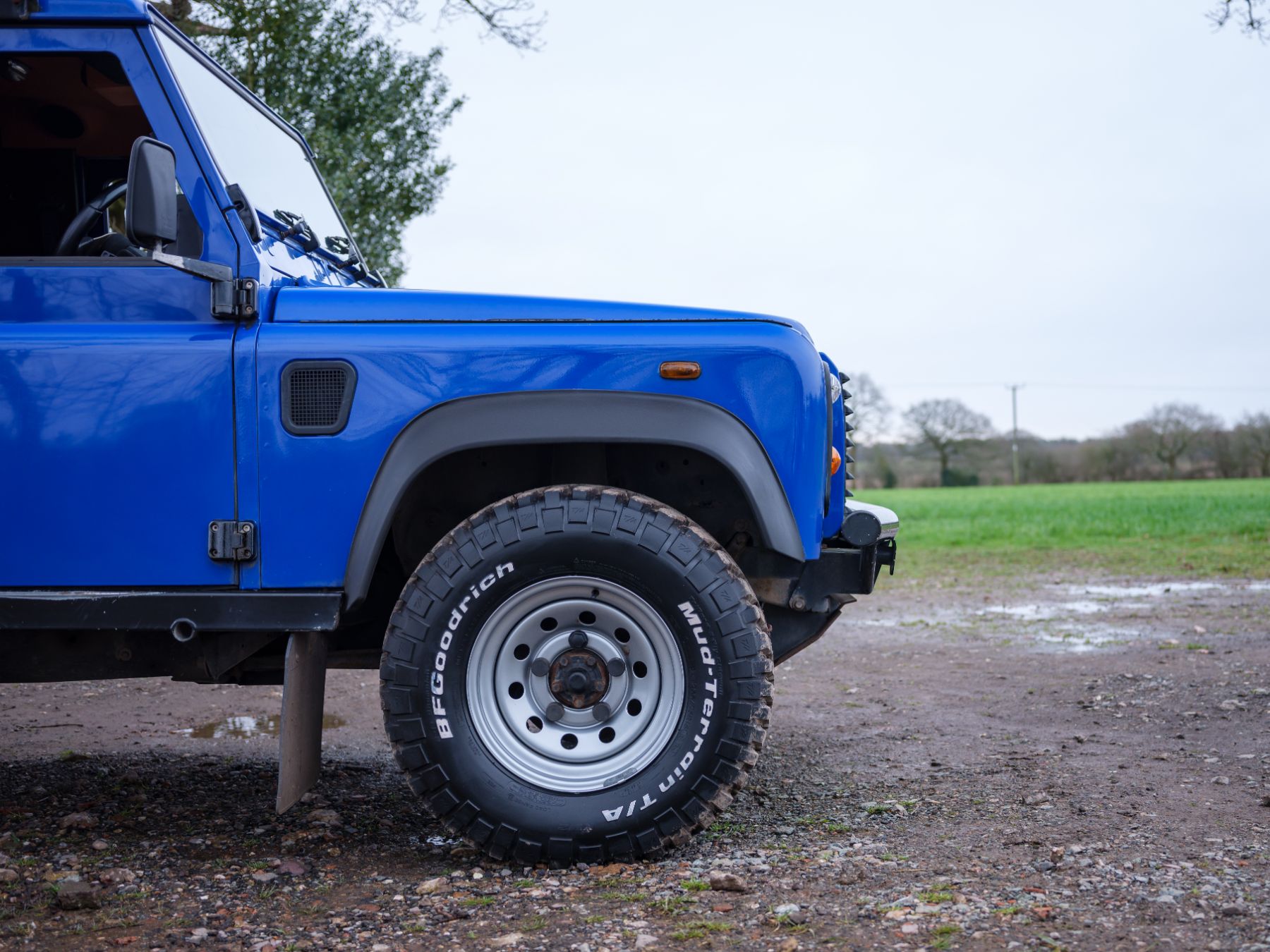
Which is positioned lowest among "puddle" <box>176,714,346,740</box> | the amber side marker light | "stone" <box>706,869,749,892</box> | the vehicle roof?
"puddle" <box>176,714,346,740</box>

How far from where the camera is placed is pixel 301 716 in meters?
3.35

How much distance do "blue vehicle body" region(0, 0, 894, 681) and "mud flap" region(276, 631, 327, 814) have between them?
5.2 inches

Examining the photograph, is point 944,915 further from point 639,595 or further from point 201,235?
point 201,235

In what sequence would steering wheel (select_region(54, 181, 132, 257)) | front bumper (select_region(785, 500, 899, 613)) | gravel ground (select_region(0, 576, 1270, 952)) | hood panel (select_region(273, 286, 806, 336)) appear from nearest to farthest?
gravel ground (select_region(0, 576, 1270, 952)), hood panel (select_region(273, 286, 806, 336)), steering wheel (select_region(54, 181, 132, 257)), front bumper (select_region(785, 500, 899, 613))

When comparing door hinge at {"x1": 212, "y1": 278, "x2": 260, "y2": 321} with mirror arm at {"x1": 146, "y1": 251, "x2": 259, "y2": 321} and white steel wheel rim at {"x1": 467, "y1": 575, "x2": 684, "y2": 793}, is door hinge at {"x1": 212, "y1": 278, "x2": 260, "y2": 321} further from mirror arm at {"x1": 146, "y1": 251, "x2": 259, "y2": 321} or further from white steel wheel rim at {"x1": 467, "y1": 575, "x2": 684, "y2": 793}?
white steel wheel rim at {"x1": 467, "y1": 575, "x2": 684, "y2": 793}

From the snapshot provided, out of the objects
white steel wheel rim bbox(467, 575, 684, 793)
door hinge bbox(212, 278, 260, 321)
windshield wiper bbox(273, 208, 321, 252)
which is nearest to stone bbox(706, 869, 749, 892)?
white steel wheel rim bbox(467, 575, 684, 793)

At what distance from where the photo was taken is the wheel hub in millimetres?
3330

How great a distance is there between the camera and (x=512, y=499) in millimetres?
3342

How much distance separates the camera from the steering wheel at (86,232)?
3521 millimetres

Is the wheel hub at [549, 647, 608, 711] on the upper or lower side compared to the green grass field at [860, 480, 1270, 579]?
upper

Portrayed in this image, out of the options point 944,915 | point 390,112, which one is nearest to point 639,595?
point 944,915

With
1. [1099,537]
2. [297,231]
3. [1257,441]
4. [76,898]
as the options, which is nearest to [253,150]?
[297,231]

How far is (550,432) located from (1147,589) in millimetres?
10536

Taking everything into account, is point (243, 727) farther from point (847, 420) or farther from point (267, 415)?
point (847, 420)
